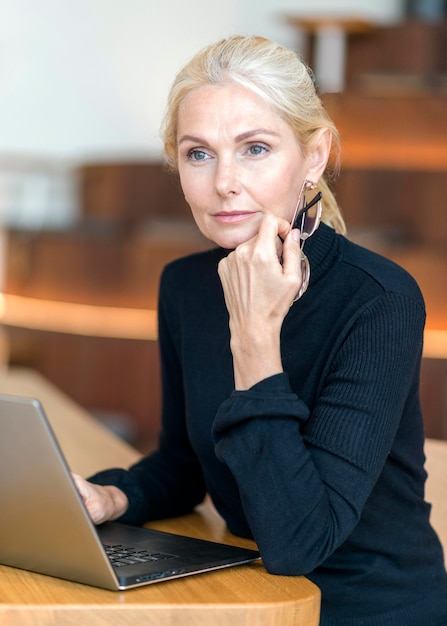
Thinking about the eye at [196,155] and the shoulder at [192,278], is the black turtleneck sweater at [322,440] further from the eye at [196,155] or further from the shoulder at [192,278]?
the eye at [196,155]

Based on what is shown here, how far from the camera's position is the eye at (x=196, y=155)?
117 centimetres

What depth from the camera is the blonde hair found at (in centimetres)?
114

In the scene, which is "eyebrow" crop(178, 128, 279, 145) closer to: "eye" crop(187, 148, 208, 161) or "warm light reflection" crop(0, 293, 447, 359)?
"eye" crop(187, 148, 208, 161)

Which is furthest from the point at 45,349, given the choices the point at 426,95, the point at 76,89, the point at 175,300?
the point at 175,300

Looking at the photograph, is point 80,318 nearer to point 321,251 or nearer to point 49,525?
point 321,251

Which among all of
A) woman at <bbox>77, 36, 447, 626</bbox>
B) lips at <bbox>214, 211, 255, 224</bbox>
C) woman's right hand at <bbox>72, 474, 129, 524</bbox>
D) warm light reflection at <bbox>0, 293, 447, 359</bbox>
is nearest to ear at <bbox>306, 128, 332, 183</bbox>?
woman at <bbox>77, 36, 447, 626</bbox>

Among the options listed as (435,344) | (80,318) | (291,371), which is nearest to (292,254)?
(291,371)

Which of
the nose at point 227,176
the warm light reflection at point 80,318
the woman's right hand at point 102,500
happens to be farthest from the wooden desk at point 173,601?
the warm light reflection at point 80,318

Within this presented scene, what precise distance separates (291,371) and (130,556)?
1.02 ft

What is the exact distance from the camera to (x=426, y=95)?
4.78m

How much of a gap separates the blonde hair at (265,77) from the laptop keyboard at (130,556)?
508 mm

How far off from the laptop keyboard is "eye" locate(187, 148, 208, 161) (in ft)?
1.48

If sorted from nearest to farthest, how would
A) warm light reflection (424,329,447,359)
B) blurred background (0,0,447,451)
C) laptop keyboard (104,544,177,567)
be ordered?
laptop keyboard (104,544,177,567), warm light reflection (424,329,447,359), blurred background (0,0,447,451)

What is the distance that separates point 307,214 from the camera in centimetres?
119
